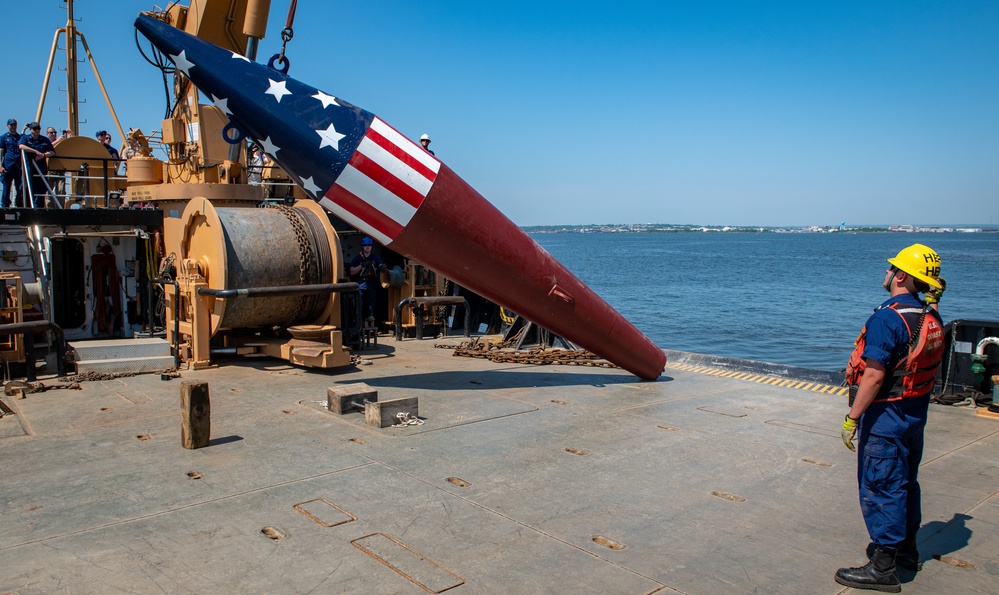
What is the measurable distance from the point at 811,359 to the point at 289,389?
20893 millimetres

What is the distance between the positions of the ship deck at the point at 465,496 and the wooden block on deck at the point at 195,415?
16 centimetres

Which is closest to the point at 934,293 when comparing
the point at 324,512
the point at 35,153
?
the point at 324,512

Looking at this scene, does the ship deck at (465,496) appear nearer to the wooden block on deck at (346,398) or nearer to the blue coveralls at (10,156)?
the wooden block on deck at (346,398)

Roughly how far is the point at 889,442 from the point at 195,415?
5608 millimetres

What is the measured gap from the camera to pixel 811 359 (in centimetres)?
2631

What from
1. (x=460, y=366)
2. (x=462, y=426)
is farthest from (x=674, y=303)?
(x=462, y=426)

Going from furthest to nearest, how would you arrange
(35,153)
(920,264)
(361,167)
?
(35,153)
(361,167)
(920,264)

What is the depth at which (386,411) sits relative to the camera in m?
8.12

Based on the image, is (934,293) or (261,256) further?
(261,256)

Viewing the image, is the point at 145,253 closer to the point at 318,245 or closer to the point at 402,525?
the point at 318,245

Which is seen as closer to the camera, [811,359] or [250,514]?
[250,514]

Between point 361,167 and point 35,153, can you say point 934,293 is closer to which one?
point 361,167

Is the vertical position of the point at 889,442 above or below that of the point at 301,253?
below

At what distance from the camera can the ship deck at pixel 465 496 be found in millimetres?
4789
